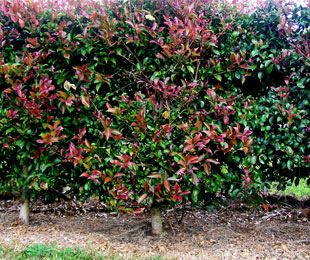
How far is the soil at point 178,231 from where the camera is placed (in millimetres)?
3145

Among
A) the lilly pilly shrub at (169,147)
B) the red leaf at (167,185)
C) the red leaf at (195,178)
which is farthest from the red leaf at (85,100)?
the red leaf at (195,178)

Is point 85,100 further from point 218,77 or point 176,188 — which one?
point 218,77

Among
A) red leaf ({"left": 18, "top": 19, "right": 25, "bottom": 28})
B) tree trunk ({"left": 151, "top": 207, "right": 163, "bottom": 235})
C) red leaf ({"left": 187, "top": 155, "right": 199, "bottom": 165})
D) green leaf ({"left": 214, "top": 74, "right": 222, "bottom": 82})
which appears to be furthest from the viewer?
tree trunk ({"left": 151, "top": 207, "right": 163, "bottom": 235})

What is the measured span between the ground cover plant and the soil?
15.3 inches

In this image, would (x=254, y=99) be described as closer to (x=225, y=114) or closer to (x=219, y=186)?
(x=225, y=114)

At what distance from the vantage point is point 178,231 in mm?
3811

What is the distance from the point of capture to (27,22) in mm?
3492

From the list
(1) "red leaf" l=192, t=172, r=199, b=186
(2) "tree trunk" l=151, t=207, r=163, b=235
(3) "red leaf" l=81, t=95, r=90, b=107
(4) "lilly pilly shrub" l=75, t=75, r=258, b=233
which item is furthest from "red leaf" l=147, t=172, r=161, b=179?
(3) "red leaf" l=81, t=95, r=90, b=107

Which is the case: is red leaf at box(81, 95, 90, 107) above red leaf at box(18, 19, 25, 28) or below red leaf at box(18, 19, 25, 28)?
below

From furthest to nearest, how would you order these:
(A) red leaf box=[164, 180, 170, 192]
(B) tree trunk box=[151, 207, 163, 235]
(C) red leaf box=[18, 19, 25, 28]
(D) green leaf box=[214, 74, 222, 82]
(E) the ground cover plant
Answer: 1. (B) tree trunk box=[151, 207, 163, 235]
2. (C) red leaf box=[18, 19, 25, 28]
3. (D) green leaf box=[214, 74, 222, 82]
4. (E) the ground cover plant
5. (A) red leaf box=[164, 180, 170, 192]

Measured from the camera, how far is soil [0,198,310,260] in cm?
314

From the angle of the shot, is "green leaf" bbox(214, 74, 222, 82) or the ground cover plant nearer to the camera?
the ground cover plant

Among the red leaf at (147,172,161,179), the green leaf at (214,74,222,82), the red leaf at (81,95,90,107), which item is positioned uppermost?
the green leaf at (214,74,222,82)

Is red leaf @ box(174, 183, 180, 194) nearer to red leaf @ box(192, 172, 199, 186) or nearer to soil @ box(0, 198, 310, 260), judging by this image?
red leaf @ box(192, 172, 199, 186)
